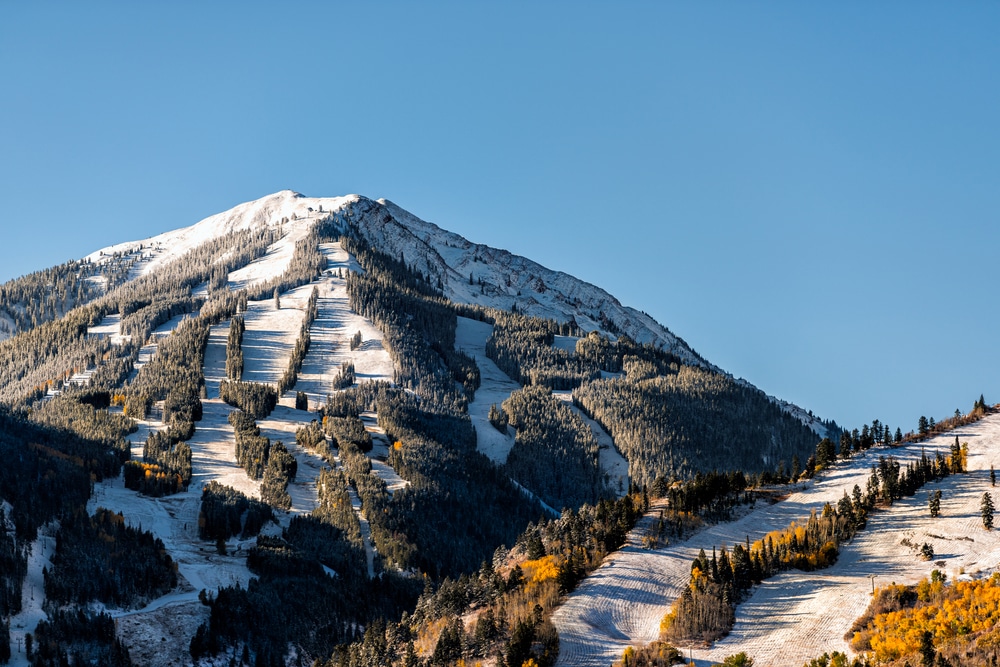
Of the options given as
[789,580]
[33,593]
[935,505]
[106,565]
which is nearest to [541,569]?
[789,580]

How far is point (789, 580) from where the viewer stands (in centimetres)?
10131

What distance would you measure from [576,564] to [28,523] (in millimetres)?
86740

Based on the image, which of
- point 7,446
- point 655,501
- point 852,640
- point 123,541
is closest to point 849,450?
point 655,501

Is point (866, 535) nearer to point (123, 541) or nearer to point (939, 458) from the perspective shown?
point (939, 458)

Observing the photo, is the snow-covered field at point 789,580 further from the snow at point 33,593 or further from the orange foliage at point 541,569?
the snow at point 33,593

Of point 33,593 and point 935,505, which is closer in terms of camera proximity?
point 935,505

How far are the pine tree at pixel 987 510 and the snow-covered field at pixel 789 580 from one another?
34.7 inches

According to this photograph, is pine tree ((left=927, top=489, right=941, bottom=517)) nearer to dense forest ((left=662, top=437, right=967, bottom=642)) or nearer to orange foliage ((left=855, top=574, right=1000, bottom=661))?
dense forest ((left=662, top=437, right=967, bottom=642))

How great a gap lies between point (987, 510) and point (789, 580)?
69.2ft

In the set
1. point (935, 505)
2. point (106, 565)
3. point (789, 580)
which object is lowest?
point (106, 565)

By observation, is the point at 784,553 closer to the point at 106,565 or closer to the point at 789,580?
the point at 789,580

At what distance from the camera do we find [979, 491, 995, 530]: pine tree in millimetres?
104250

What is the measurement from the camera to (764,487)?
132 metres

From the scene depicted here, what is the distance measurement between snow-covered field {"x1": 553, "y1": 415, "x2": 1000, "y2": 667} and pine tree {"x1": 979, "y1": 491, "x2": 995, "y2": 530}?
0.88m
